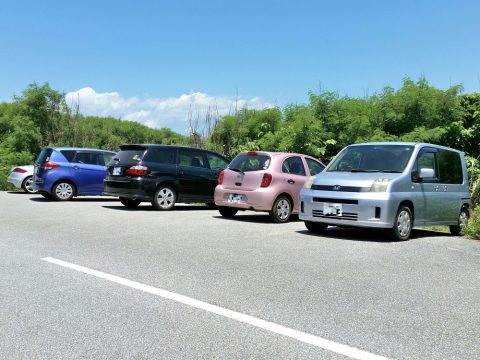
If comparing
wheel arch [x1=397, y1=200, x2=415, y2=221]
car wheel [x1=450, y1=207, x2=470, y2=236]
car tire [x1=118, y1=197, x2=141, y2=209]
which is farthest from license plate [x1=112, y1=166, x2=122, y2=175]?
car wheel [x1=450, y1=207, x2=470, y2=236]

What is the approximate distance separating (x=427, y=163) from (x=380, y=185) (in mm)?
1634

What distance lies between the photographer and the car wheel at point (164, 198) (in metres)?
14.5

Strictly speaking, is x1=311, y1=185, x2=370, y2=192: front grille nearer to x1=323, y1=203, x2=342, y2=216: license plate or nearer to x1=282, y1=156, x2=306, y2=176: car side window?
x1=323, y1=203, x2=342, y2=216: license plate

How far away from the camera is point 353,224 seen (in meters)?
9.20

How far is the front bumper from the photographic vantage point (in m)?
9.05

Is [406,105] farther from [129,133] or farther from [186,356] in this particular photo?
[129,133]

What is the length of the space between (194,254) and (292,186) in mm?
5066

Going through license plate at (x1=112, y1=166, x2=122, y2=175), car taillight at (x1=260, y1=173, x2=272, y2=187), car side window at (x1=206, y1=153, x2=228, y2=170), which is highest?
car side window at (x1=206, y1=153, x2=228, y2=170)

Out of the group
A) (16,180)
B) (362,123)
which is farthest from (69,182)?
(362,123)

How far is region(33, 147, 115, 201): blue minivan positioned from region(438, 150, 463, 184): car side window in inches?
436

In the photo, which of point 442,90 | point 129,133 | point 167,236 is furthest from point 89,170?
point 129,133

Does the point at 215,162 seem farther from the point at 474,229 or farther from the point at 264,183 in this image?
the point at 474,229

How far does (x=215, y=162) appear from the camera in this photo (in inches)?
629

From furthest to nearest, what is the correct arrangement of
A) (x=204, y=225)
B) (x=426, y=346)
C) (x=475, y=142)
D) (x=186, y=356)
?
(x=475, y=142) < (x=204, y=225) < (x=426, y=346) < (x=186, y=356)
